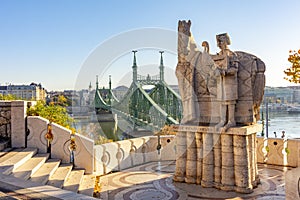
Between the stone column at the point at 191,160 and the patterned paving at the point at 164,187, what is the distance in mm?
181

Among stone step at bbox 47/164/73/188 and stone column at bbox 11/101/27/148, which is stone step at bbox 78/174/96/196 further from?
stone column at bbox 11/101/27/148

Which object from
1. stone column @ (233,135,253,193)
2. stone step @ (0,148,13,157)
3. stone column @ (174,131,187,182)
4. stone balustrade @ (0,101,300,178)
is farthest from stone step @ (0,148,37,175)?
stone column @ (233,135,253,193)

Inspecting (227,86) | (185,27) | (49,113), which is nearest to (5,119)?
(49,113)

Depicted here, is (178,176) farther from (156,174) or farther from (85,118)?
(85,118)

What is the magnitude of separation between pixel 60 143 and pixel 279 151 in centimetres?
587

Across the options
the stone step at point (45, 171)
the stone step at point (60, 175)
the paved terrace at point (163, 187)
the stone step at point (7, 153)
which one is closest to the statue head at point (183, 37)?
the paved terrace at point (163, 187)

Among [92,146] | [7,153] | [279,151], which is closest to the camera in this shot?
[7,153]

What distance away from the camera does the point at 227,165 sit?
577 centimetres

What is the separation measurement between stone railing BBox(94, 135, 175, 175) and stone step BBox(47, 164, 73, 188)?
88 centimetres

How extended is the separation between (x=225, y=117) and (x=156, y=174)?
96.3 inches

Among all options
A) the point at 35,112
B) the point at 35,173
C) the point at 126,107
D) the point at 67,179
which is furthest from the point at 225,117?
the point at 126,107

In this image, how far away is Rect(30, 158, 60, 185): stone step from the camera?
15.8ft

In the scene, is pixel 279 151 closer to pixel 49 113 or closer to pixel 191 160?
pixel 191 160

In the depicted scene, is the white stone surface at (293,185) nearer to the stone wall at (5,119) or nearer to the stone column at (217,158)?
the stone column at (217,158)
